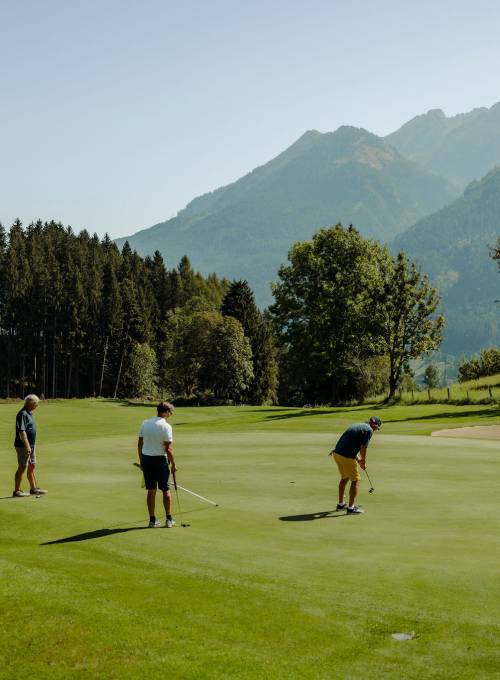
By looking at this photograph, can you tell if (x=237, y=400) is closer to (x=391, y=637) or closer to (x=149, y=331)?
(x=149, y=331)

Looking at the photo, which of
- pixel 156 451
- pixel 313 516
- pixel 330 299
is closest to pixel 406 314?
pixel 330 299

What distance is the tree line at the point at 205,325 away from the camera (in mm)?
75750

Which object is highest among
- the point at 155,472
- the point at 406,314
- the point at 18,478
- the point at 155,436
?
the point at 406,314

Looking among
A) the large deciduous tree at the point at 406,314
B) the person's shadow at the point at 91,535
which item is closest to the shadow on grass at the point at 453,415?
the large deciduous tree at the point at 406,314

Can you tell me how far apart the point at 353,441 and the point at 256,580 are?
7938 mm

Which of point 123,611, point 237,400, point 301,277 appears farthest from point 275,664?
point 237,400

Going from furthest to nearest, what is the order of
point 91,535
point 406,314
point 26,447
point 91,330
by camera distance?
point 91,330 < point 406,314 < point 26,447 < point 91,535

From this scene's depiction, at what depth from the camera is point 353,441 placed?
61.1 ft

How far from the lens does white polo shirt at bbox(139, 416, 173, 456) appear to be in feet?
52.8

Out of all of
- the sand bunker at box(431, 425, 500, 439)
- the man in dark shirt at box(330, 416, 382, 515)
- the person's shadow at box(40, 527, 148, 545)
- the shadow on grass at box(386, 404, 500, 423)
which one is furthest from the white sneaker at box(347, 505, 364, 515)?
the shadow on grass at box(386, 404, 500, 423)

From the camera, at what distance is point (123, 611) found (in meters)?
9.52

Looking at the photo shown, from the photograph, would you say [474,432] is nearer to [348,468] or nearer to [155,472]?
[348,468]

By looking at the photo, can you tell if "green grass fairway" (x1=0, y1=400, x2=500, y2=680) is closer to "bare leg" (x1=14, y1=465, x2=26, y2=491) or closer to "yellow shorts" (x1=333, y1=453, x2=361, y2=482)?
"bare leg" (x1=14, y1=465, x2=26, y2=491)

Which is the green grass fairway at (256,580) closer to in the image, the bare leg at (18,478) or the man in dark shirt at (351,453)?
the bare leg at (18,478)
